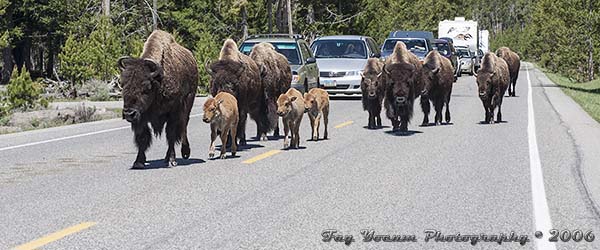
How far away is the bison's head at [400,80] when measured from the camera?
1725 cm

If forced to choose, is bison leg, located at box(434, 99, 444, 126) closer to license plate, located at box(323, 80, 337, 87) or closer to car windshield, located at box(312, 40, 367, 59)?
license plate, located at box(323, 80, 337, 87)

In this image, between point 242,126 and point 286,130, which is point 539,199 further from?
point 242,126

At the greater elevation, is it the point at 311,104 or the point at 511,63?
the point at 311,104

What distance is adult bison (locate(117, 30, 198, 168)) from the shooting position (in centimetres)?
1174

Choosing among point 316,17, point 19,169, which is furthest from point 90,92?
point 316,17

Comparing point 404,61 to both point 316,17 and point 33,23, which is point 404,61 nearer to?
point 33,23

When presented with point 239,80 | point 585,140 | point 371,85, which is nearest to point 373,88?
point 371,85

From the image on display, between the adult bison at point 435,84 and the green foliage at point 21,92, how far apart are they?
31.6 ft

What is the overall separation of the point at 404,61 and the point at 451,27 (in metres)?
47.2

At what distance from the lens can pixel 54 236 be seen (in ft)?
25.3

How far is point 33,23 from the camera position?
5375cm

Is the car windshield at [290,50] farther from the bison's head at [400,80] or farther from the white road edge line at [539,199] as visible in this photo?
the white road edge line at [539,199]

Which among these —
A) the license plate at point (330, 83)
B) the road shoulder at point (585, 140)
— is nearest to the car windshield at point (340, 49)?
the license plate at point (330, 83)

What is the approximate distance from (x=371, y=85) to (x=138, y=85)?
24.8 ft
